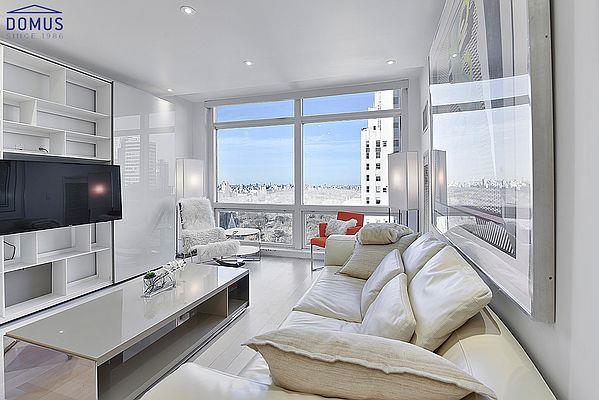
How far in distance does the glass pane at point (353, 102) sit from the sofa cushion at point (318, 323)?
13.4 feet

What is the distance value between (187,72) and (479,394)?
4580 mm

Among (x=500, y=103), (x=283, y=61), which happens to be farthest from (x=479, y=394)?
(x=283, y=61)

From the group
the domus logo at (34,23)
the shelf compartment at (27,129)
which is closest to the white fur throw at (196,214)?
the shelf compartment at (27,129)

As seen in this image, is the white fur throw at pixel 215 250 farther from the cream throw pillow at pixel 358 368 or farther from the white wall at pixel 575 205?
the white wall at pixel 575 205

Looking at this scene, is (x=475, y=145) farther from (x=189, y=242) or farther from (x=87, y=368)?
(x=189, y=242)

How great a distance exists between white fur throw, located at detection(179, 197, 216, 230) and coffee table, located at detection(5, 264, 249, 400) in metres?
2.34

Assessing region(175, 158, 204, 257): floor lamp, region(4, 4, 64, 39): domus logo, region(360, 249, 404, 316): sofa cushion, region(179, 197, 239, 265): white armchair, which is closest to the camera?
region(360, 249, 404, 316): sofa cushion

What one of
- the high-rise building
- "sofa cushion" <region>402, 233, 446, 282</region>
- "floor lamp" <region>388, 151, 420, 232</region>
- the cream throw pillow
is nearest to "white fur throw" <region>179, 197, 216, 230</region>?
the high-rise building

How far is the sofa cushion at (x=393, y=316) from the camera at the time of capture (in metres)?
1.27

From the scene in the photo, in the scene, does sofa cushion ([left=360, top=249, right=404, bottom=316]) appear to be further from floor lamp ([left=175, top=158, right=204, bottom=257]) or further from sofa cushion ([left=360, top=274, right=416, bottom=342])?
floor lamp ([left=175, top=158, right=204, bottom=257])

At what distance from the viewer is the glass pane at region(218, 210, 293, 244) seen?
591 centimetres

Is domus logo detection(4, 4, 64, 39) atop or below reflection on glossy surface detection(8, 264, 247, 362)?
atop

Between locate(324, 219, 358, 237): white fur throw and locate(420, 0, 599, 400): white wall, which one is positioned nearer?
locate(420, 0, 599, 400): white wall

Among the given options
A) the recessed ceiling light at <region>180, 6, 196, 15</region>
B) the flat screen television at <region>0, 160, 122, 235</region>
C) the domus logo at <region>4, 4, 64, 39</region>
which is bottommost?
the flat screen television at <region>0, 160, 122, 235</region>
